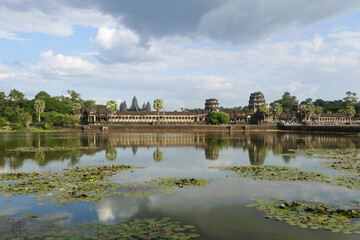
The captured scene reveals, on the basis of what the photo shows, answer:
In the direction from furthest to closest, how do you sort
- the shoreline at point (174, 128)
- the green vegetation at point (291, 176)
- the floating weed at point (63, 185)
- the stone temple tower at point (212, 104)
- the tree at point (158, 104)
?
the stone temple tower at point (212, 104) < the tree at point (158, 104) < the shoreline at point (174, 128) < the green vegetation at point (291, 176) < the floating weed at point (63, 185)

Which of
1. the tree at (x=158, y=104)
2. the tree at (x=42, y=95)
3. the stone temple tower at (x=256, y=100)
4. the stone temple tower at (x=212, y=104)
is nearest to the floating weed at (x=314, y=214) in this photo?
the tree at (x=158, y=104)

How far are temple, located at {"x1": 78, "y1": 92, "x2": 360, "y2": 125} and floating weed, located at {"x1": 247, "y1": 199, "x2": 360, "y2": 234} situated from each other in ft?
386

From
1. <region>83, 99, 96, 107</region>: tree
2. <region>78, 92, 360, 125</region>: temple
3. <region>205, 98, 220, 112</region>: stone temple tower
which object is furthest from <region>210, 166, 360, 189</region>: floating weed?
<region>83, 99, 96, 107</region>: tree

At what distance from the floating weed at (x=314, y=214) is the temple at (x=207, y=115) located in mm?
117777

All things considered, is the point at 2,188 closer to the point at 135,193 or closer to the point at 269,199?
the point at 135,193

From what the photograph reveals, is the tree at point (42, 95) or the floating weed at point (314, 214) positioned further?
the tree at point (42, 95)

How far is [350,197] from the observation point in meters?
12.9

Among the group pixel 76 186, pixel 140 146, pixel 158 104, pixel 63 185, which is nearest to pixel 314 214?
pixel 76 186

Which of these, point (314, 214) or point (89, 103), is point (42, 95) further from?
point (314, 214)

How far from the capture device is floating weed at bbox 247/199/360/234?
373 inches

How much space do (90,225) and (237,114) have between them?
140 metres

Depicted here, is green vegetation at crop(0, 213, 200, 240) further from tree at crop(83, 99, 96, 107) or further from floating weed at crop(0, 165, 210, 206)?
tree at crop(83, 99, 96, 107)

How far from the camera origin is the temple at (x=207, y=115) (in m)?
129

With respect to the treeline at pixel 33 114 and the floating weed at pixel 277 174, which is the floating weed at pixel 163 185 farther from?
the treeline at pixel 33 114
